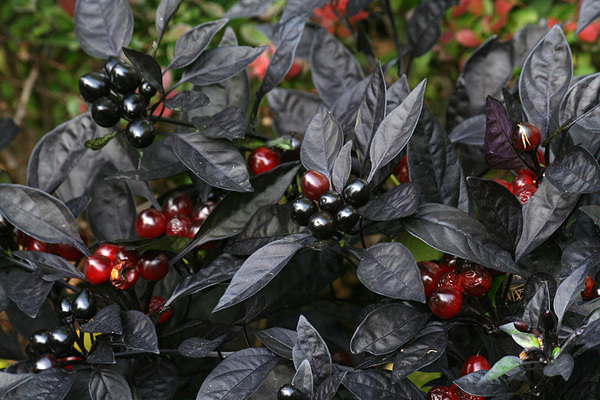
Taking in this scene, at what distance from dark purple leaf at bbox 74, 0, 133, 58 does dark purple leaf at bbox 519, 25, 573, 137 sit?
54cm

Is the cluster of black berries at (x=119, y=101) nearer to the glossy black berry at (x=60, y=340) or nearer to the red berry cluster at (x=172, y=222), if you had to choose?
the red berry cluster at (x=172, y=222)

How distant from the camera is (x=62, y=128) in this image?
31.8 inches

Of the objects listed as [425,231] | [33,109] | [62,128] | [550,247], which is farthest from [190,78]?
[33,109]

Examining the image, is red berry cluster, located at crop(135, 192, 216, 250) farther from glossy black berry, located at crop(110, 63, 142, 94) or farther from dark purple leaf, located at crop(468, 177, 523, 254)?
dark purple leaf, located at crop(468, 177, 523, 254)

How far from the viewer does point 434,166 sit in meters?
0.67

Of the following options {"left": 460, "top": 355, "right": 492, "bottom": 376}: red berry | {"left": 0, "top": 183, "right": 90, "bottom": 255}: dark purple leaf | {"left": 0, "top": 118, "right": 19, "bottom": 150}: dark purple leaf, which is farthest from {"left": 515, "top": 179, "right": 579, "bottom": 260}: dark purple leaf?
{"left": 0, "top": 118, "right": 19, "bottom": 150}: dark purple leaf

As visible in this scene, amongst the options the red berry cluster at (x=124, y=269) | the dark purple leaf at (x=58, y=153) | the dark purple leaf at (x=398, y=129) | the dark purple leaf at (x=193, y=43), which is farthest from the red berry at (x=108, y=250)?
the dark purple leaf at (x=398, y=129)

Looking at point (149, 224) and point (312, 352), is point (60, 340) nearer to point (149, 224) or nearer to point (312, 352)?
point (149, 224)

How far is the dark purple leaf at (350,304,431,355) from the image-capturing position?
0.58 metres

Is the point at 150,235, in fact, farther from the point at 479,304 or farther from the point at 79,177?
the point at 479,304

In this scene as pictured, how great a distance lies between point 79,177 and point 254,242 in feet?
1.16

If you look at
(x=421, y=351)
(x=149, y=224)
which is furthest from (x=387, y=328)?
(x=149, y=224)

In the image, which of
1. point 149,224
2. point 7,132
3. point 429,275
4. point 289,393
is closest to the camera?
point 289,393

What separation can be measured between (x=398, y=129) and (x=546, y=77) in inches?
8.5
